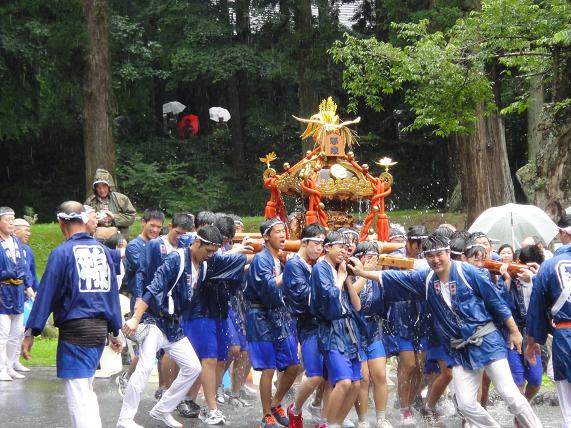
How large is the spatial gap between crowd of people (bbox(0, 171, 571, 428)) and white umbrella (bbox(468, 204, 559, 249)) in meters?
2.30

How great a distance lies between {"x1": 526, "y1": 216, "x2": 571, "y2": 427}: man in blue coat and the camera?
24.5ft

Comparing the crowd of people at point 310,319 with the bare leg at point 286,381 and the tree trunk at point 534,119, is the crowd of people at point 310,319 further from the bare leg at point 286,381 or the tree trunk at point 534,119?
the tree trunk at point 534,119

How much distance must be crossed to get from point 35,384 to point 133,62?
16552mm

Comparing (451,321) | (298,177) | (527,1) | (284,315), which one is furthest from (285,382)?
(527,1)

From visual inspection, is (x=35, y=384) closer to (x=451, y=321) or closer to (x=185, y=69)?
(x=451, y=321)

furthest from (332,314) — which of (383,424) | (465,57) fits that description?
(465,57)

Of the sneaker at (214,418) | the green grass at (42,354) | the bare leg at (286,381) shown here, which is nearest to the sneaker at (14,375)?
the green grass at (42,354)

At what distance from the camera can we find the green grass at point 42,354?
13922 millimetres

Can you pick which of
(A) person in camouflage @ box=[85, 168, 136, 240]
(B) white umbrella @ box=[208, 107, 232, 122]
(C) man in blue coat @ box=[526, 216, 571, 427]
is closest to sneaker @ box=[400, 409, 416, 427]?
(C) man in blue coat @ box=[526, 216, 571, 427]

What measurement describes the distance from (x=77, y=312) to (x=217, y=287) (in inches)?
100

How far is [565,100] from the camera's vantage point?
1652cm

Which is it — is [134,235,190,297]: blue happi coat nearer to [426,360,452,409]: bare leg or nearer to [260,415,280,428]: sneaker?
[260,415,280,428]: sneaker

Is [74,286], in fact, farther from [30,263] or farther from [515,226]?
[515,226]

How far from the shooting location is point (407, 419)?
9891 mm
